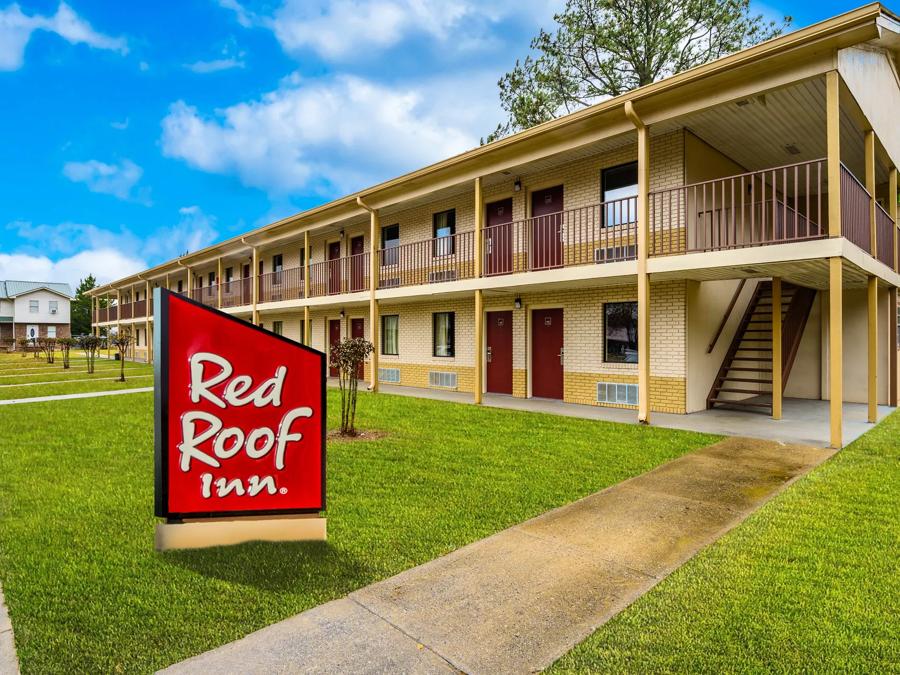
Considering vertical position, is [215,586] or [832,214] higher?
[832,214]

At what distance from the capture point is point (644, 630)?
2738 mm

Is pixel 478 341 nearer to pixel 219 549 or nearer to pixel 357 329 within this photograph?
pixel 357 329

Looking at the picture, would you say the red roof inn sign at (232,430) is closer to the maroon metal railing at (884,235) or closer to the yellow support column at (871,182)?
the yellow support column at (871,182)

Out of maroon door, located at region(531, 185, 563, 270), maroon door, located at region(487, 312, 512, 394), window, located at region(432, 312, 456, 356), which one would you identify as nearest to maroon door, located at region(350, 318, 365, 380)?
window, located at region(432, 312, 456, 356)

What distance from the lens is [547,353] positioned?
13.0 metres

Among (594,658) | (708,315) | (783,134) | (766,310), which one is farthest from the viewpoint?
(766,310)

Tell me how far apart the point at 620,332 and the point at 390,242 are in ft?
29.6

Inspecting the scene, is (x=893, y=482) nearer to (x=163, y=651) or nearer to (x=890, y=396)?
(x=163, y=651)

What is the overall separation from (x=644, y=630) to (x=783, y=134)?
1106 centimetres

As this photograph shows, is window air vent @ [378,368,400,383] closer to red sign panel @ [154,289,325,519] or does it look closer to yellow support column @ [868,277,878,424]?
yellow support column @ [868,277,878,424]

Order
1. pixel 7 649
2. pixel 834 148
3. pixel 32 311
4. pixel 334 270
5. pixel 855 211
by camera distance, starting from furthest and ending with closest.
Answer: pixel 32 311
pixel 334 270
pixel 855 211
pixel 834 148
pixel 7 649

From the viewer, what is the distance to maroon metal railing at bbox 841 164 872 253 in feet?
Result: 27.1

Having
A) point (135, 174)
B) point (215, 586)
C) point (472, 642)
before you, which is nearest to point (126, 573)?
point (215, 586)

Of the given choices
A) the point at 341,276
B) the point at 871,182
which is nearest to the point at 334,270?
the point at 341,276
